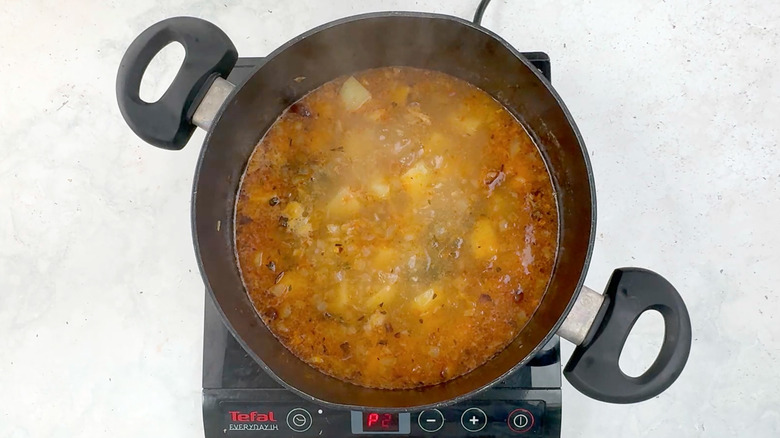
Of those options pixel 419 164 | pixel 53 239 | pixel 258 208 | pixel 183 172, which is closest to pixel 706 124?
pixel 419 164

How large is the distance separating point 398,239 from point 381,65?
32 centimetres

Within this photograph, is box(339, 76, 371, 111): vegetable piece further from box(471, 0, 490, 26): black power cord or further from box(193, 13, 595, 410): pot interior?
box(471, 0, 490, 26): black power cord

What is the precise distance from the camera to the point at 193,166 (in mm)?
1249

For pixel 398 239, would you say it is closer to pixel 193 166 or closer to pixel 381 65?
pixel 381 65

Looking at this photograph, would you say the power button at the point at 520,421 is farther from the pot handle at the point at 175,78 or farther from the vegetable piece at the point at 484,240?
the pot handle at the point at 175,78

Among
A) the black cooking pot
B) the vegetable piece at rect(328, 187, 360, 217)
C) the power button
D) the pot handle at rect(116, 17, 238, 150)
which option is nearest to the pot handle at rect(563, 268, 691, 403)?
the black cooking pot

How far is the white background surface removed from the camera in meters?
1.21

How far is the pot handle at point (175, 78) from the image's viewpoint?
1.00m

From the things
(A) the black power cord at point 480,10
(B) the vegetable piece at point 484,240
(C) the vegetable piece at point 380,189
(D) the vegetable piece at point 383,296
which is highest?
(A) the black power cord at point 480,10

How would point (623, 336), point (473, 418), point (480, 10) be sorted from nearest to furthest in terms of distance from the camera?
point (623, 336)
point (473, 418)
point (480, 10)

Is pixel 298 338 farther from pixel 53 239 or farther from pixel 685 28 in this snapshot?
pixel 685 28

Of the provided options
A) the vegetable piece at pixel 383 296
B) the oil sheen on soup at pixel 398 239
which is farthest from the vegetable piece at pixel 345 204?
the vegetable piece at pixel 383 296

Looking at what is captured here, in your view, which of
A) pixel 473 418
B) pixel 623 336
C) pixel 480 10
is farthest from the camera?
pixel 480 10

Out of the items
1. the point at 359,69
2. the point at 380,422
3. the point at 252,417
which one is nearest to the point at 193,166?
the point at 359,69
